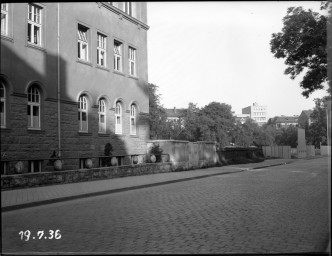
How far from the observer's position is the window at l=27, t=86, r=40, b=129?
17875 millimetres

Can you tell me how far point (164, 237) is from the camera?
5875 millimetres

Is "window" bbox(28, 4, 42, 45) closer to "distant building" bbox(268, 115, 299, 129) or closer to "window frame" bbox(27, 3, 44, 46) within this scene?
"window frame" bbox(27, 3, 44, 46)

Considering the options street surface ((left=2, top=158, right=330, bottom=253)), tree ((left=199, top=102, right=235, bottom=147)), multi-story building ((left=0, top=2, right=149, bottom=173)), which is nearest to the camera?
street surface ((left=2, top=158, right=330, bottom=253))

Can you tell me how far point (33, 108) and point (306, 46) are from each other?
12984 mm

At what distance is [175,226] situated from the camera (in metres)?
6.79

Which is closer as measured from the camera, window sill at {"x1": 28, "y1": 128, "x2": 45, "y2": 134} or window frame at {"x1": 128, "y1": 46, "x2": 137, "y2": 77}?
window sill at {"x1": 28, "y1": 128, "x2": 45, "y2": 134}

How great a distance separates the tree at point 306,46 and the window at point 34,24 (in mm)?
10641

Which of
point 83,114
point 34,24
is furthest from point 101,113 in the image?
point 34,24

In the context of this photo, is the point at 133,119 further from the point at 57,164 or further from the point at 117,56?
the point at 57,164

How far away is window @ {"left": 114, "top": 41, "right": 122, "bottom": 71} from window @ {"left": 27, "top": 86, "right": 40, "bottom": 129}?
7.49m

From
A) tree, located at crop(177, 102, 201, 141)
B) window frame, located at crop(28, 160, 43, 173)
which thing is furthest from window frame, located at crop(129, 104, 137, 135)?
tree, located at crop(177, 102, 201, 141)

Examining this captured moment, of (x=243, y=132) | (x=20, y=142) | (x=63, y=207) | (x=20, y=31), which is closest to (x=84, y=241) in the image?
(x=63, y=207)

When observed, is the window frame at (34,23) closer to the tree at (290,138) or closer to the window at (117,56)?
the window at (117,56)
